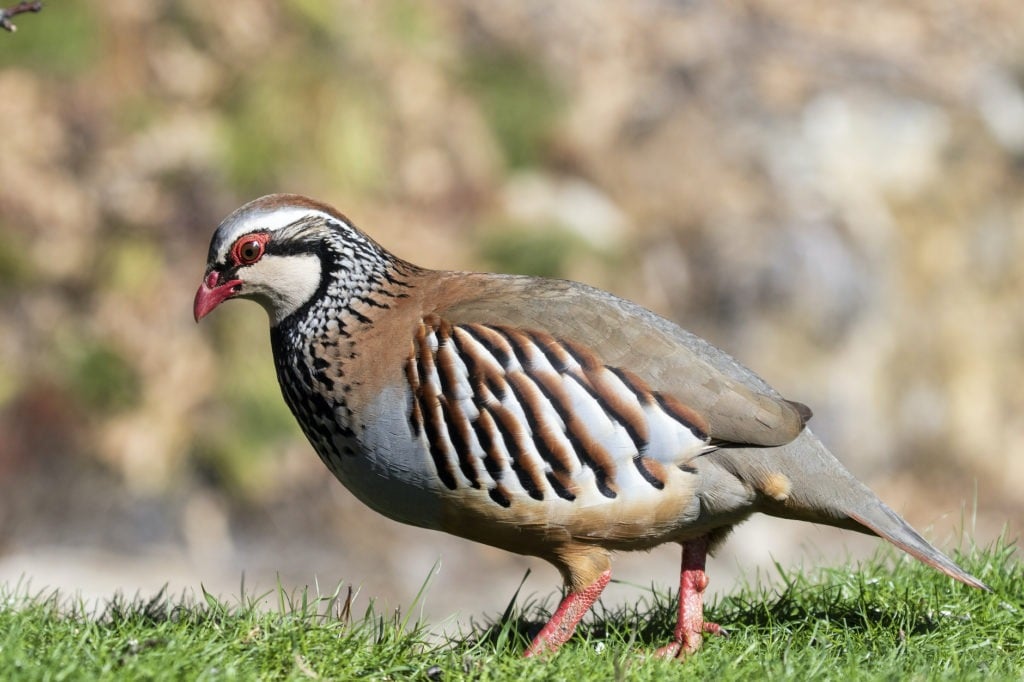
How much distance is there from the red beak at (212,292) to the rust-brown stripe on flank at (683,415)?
1.49 m

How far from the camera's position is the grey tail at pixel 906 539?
4109 millimetres

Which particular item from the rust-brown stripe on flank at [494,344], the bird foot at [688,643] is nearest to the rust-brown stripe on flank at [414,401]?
the rust-brown stripe on flank at [494,344]

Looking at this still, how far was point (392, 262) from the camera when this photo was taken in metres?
4.59

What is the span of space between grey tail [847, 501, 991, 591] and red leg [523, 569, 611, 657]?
85cm

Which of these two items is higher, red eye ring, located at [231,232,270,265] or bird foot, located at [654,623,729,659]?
red eye ring, located at [231,232,270,265]

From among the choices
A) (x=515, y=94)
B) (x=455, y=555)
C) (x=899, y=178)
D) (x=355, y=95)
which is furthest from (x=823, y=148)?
(x=455, y=555)

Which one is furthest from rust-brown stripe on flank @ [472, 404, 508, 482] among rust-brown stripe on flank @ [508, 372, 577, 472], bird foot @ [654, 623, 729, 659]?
bird foot @ [654, 623, 729, 659]

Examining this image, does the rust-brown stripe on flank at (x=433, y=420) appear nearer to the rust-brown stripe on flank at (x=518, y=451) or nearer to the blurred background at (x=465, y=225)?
the rust-brown stripe on flank at (x=518, y=451)

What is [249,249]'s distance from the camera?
441 cm

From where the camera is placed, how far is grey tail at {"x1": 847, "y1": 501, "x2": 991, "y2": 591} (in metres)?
4.11

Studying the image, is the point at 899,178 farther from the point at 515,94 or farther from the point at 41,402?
the point at 41,402

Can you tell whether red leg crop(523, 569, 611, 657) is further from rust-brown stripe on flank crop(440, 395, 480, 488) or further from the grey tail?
the grey tail

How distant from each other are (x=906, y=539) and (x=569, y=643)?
113 cm

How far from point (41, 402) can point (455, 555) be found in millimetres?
3014
